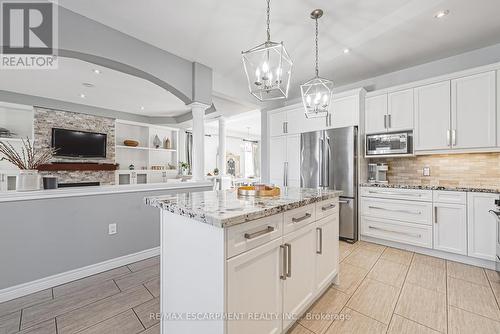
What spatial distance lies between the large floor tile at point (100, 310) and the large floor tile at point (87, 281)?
1.28ft

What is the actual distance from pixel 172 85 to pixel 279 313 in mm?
2899

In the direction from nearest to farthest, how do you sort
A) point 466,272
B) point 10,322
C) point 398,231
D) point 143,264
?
point 10,322
point 466,272
point 143,264
point 398,231

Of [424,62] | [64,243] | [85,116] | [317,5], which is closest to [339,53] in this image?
[317,5]

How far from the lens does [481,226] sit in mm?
2480

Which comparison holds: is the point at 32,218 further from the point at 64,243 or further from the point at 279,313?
the point at 279,313

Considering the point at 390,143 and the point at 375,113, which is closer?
the point at 390,143

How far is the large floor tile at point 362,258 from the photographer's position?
2.57 metres

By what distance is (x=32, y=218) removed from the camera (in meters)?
2.01

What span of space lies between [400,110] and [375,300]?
267cm

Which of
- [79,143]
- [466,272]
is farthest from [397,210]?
[79,143]

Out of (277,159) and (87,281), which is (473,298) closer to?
(277,159)

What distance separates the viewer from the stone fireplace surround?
4.95 m

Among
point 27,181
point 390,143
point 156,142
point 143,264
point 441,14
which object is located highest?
point 441,14

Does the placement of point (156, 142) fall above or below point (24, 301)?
above
